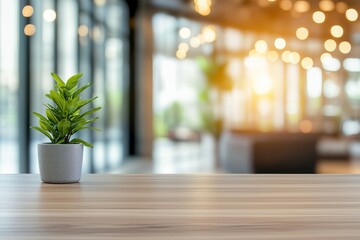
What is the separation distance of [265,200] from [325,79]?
52.1 ft

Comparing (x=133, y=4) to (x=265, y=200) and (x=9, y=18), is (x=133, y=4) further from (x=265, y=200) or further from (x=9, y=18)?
(x=265, y=200)

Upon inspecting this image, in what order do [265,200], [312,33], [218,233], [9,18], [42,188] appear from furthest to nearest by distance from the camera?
1. [312,33]
2. [9,18]
3. [42,188]
4. [265,200]
5. [218,233]

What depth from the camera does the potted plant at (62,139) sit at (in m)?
1.70

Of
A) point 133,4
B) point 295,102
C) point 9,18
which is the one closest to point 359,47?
point 295,102

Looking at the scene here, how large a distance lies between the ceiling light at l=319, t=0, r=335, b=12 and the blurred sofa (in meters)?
4.28

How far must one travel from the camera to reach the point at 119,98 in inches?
453

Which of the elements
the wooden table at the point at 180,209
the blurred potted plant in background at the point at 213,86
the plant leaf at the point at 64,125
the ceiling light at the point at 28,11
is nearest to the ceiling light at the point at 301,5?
the blurred potted plant in background at the point at 213,86

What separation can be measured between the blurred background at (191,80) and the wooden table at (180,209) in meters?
4.08

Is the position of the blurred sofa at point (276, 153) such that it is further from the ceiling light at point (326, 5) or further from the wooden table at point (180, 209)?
the wooden table at point (180, 209)

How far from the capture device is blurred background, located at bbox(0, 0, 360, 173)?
20.1 ft

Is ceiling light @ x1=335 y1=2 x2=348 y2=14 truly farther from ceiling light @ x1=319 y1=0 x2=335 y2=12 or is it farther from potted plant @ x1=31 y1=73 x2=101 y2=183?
potted plant @ x1=31 y1=73 x2=101 y2=183

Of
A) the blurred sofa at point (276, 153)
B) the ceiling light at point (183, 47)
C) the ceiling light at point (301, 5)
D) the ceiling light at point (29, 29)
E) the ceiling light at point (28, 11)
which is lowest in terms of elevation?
the blurred sofa at point (276, 153)

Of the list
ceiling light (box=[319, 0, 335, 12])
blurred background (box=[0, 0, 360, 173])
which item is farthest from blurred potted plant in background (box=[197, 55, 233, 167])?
ceiling light (box=[319, 0, 335, 12])

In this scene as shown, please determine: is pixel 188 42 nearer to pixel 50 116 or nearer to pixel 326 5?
pixel 326 5
